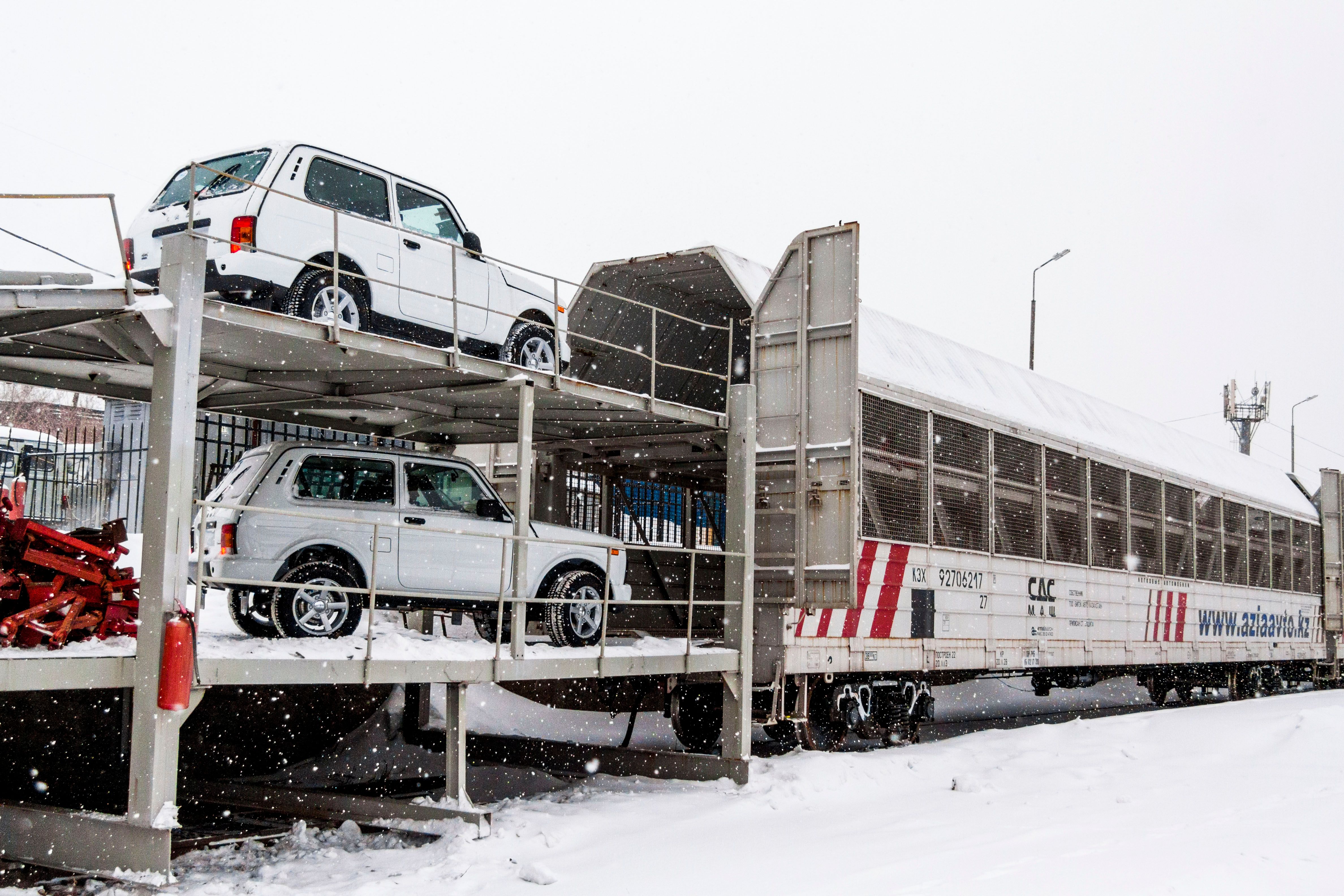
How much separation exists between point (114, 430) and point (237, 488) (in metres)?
11.5

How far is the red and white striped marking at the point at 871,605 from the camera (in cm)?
1208

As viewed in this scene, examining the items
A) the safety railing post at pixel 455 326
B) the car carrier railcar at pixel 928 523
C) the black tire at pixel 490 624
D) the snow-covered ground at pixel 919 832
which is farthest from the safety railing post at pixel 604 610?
the safety railing post at pixel 455 326

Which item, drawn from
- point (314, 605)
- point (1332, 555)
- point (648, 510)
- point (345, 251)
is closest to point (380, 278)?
point (345, 251)

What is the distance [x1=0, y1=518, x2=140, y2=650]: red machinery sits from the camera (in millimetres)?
7348

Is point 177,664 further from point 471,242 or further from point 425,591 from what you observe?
point 471,242

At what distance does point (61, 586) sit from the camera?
7.70 m

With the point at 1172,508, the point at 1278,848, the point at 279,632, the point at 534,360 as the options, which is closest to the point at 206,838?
the point at 279,632

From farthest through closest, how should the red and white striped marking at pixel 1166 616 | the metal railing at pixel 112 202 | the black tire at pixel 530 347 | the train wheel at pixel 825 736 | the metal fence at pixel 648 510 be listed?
the red and white striped marking at pixel 1166 616 → the metal fence at pixel 648 510 → the train wheel at pixel 825 736 → the black tire at pixel 530 347 → the metal railing at pixel 112 202

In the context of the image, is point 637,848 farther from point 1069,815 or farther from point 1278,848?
point 1278,848

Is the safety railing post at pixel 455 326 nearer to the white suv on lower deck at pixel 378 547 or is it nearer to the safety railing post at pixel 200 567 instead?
the white suv on lower deck at pixel 378 547

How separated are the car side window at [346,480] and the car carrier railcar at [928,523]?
3.97 metres

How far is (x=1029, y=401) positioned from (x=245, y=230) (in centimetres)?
1049

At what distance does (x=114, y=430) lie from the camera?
19.4 metres

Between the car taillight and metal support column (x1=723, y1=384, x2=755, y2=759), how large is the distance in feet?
15.1
